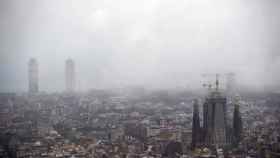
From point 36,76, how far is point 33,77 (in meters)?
0.20

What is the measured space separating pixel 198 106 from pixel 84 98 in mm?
6628

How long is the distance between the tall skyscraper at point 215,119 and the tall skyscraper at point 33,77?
816 cm

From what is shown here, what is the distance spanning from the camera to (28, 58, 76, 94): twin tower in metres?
16.6

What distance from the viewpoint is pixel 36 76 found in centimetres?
1753

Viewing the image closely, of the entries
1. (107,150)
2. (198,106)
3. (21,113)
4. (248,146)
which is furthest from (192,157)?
(21,113)

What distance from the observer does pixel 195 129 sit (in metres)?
12.1

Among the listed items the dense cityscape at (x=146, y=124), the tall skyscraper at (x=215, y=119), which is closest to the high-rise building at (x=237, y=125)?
the dense cityscape at (x=146, y=124)

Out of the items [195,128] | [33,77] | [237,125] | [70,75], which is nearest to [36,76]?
[33,77]

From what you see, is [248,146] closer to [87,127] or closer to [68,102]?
[87,127]

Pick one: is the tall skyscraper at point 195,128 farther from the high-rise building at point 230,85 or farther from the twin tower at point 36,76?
the twin tower at point 36,76

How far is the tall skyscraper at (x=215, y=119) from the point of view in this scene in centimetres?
1131

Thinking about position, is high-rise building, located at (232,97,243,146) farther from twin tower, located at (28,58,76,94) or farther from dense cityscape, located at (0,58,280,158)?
twin tower, located at (28,58,76,94)

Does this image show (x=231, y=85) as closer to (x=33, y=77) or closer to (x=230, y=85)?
(x=230, y=85)

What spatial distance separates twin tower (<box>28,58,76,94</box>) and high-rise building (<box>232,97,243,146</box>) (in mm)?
8845
